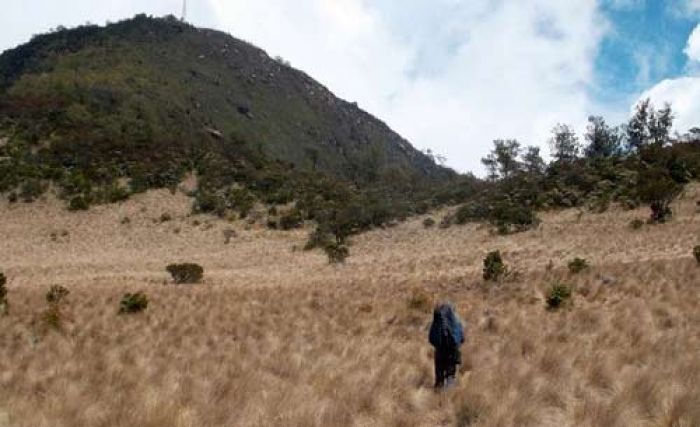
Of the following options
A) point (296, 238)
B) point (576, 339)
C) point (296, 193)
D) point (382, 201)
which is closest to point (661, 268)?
point (576, 339)

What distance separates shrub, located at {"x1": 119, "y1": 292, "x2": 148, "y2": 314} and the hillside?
35.3 m

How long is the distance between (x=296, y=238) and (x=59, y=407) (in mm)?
36281

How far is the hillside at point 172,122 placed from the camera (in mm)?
54281

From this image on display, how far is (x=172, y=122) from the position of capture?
80.1 metres

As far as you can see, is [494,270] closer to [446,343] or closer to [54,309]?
[446,343]

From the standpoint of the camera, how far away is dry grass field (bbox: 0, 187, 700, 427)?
6402 mm

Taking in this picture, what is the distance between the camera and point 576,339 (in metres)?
→ 10.3

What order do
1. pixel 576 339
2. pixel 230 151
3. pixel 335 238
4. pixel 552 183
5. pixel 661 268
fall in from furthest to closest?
pixel 230 151 → pixel 552 183 → pixel 335 238 → pixel 661 268 → pixel 576 339

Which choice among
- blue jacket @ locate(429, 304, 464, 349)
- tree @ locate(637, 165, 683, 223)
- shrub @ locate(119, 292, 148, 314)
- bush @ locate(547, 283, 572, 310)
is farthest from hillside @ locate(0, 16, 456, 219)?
blue jacket @ locate(429, 304, 464, 349)

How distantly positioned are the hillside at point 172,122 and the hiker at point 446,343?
4415 cm

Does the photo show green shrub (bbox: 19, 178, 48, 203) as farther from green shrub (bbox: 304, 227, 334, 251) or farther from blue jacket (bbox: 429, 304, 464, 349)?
blue jacket (bbox: 429, 304, 464, 349)

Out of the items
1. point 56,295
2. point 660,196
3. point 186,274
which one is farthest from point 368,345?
point 660,196

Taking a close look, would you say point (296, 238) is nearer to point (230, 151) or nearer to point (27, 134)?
point (230, 151)

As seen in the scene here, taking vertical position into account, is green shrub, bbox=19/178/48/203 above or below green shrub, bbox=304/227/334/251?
above
